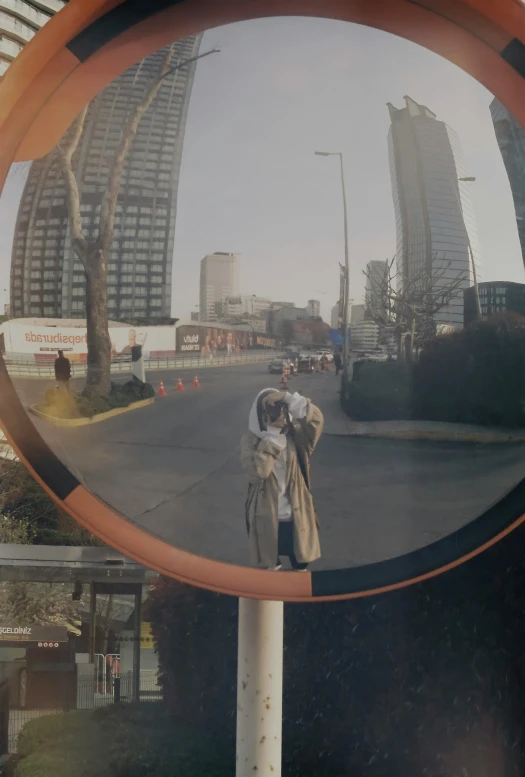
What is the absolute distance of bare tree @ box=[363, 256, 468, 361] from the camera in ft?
4.66

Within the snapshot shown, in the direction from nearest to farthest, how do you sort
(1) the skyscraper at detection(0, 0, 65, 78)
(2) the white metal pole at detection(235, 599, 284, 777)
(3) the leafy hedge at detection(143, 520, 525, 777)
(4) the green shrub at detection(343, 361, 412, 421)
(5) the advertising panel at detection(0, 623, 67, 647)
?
1. (4) the green shrub at detection(343, 361, 412, 421)
2. (2) the white metal pole at detection(235, 599, 284, 777)
3. (3) the leafy hedge at detection(143, 520, 525, 777)
4. (1) the skyscraper at detection(0, 0, 65, 78)
5. (5) the advertising panel at detection(0, 623, 67, 647)

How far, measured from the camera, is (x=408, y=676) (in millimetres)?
3238

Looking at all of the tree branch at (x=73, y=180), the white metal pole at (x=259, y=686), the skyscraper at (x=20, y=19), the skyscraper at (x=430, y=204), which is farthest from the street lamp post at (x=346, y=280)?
the skyscraper at (x=20, y=19)

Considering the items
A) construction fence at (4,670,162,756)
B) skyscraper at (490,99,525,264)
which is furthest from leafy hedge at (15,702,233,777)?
skyscraper at (490,99,525,264)

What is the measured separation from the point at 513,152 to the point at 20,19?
3.87 m

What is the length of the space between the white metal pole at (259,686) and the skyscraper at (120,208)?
3.59 ft

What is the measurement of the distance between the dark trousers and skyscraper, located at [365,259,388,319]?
51cm

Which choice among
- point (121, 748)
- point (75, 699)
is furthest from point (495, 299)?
point (75, 699)

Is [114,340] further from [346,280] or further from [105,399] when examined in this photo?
[346,280]

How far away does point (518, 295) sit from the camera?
1431 mm

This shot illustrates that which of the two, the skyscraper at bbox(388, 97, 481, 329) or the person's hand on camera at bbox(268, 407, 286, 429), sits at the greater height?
the skyscraper at bbox(388, 97, 481, 329)

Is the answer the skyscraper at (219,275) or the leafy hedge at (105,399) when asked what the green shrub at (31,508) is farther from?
the skyscraper at (219,275)

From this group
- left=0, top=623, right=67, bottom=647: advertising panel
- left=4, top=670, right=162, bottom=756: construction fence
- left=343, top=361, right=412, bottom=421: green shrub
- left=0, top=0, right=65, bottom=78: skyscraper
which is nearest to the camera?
left=343, top=361, right=412, bottom=421: green shrub

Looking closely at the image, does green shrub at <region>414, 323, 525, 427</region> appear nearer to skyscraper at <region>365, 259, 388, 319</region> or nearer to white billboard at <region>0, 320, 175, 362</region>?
skyscraper at <region>365, 259, 388, 319</region>
